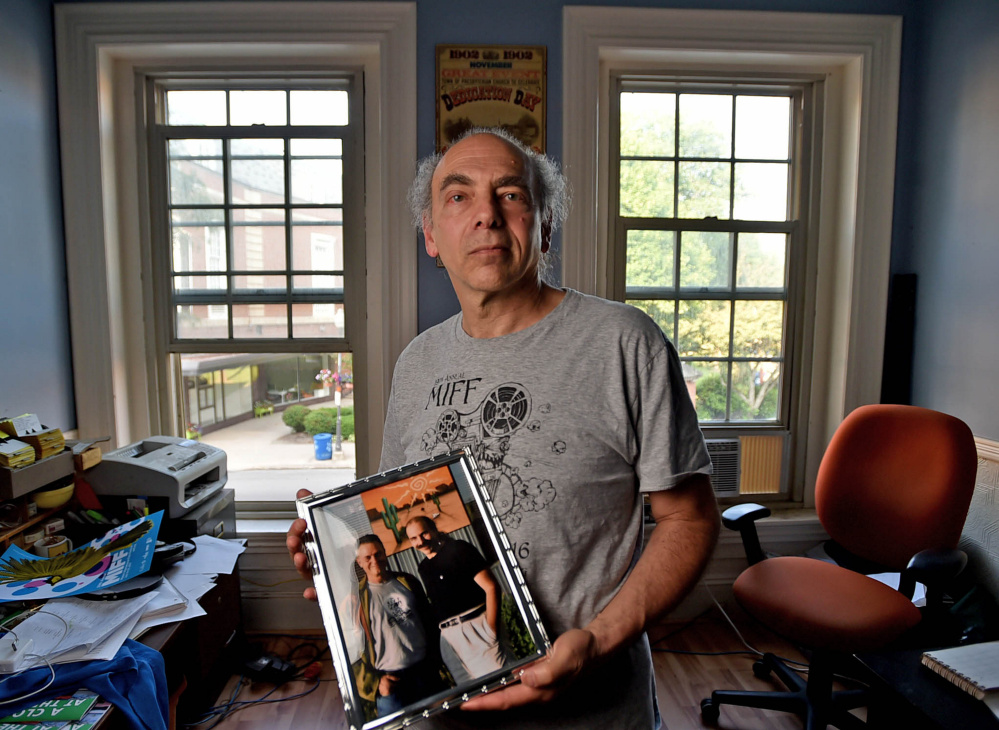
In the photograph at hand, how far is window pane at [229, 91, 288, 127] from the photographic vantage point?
7.76 feet

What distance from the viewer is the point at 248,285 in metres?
2.42

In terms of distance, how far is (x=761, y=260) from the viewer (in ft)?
8.21

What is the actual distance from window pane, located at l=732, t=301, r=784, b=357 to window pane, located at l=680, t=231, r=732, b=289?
6.1 inches

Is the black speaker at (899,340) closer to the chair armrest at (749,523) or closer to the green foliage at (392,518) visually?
the chair armrest at (749,523)

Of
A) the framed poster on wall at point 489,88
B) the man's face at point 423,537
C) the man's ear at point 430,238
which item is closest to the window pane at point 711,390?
the framed poster on wall at point 489,88

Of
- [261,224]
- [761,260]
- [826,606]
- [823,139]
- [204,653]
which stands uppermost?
[823,139]

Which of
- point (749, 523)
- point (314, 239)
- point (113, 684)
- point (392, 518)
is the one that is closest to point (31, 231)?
point (314, 239)

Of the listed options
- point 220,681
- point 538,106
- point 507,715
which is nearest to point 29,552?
point 220,681

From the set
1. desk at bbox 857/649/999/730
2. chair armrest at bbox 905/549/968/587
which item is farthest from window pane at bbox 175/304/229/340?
chair armrest at bbox 905/549/968/587

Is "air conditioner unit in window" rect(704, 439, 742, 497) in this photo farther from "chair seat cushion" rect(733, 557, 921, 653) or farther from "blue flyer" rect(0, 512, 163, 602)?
"blue flyer" rect(0, 512, 163, 602)

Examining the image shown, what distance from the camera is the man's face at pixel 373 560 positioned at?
70cm

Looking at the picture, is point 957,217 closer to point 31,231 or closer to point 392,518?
point 392,518

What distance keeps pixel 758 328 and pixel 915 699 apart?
162cm

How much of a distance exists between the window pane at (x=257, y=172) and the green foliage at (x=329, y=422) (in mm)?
934
